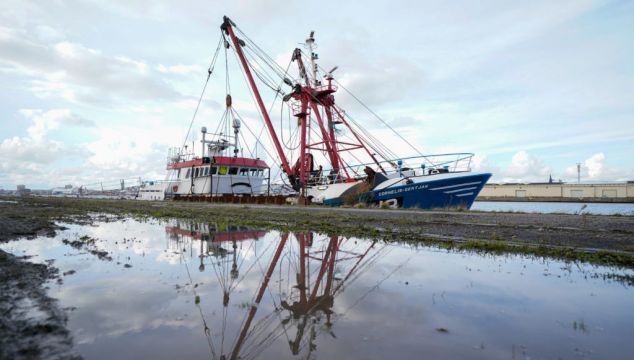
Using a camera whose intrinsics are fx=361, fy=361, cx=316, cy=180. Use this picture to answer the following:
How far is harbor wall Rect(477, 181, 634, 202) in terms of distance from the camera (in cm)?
7025

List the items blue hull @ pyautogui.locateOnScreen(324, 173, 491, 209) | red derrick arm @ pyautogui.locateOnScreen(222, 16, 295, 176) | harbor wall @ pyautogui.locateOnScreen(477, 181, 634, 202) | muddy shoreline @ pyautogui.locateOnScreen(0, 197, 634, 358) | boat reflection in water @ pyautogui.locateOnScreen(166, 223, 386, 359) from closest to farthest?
1. muddy shoreline @ pyautogui.locateOnScreen(0, 197, 634, 358)
2. boat reflection in water @ pyautogui.locateOnScreen(166, 223, 386, 359)
3. blue hull @ pyautogui.locateOnScreen(324, 173, 491, 209)
4. red derrick arm @ pyautogui.locateOnScreen(222, 16, 295, 176)
5. harbor wall @ pyautogui.locateOnScreen(477, 181, 634, 202)

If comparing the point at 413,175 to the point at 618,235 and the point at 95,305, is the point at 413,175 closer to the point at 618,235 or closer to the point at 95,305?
the point at 618,235

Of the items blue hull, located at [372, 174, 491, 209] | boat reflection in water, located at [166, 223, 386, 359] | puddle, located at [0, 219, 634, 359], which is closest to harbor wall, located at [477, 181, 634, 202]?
blue hull, located at [372, 174, 491, 209]

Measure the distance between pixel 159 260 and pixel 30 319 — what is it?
2807 millimetres

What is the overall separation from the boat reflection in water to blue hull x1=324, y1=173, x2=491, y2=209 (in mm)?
13720

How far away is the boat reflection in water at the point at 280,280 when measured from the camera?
274 centimetres

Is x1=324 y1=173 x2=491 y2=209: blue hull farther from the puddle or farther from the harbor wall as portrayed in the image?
the harbor wall

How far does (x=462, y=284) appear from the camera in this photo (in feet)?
14.0

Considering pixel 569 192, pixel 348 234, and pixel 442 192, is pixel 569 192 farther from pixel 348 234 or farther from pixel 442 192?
pixel 348 234

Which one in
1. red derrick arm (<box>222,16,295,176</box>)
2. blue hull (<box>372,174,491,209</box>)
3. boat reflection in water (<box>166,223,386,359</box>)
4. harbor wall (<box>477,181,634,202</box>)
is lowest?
boat reflection in water (<box>166,223,386,359</box>)

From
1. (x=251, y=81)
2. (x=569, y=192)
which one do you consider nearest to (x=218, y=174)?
(x=251, y=81)

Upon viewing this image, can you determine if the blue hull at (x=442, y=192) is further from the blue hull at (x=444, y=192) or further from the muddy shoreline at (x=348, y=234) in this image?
the muddy shoreline at (x=348, y=234)

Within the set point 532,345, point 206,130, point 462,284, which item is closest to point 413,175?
point 462,284

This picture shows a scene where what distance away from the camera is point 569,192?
75000 millimetres
